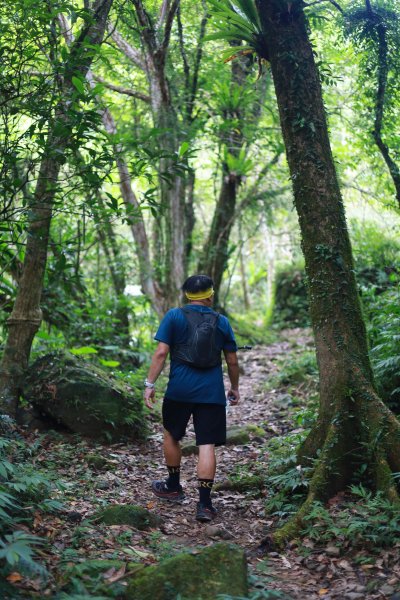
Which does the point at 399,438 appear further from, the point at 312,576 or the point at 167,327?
the point at 167,327

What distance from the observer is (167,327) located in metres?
5.18

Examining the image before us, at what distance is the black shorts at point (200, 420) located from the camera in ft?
16.8

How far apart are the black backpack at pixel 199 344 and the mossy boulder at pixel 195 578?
197 cm

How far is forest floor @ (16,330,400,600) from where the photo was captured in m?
3.50

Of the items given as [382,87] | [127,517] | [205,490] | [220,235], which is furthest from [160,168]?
[127,517]

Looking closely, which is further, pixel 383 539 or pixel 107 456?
pixel 107 456

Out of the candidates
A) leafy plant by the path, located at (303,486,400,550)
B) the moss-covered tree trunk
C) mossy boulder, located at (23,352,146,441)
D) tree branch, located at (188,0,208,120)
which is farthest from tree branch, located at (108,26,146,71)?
leafy plant by the path, located at (303,486,400,550)

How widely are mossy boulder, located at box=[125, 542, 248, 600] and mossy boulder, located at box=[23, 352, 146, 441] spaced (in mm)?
3583

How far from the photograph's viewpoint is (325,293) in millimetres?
5016

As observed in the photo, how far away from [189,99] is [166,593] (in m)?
11.1

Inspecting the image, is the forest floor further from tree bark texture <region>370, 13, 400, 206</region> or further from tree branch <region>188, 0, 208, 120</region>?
tree branch <region>188, 0, 208, 120</region>

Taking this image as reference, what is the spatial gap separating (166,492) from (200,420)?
2.76ft

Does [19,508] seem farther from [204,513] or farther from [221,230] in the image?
[221,230]

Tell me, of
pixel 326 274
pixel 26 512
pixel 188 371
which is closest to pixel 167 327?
pixel 188 371
